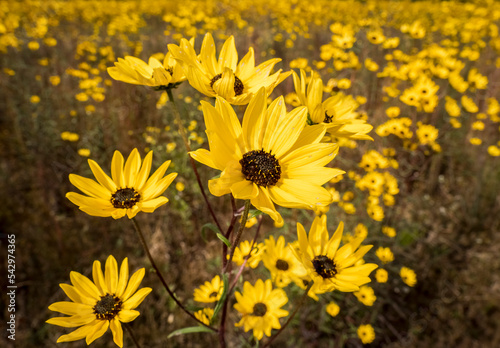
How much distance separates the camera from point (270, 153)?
3.13ft

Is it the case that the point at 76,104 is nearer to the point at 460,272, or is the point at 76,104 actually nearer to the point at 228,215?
the point at 228,215

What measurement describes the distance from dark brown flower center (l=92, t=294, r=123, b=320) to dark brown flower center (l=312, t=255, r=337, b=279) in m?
0.76

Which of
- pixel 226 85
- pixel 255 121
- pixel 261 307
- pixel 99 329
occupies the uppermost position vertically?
pixel 226 85

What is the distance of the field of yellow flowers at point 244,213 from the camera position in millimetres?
935

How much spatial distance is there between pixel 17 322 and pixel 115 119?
241 centimetres

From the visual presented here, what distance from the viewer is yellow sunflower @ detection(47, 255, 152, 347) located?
0.94 meters

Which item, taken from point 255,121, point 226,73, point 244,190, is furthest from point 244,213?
point 226,73

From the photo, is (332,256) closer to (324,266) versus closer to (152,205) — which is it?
(324,266)

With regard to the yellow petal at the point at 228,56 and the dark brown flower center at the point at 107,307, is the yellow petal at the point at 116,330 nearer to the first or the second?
the dark brown flower center at the point at 107,307

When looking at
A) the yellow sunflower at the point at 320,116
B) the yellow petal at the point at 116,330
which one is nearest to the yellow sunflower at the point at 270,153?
the yellow sunflower at the point at 320,116

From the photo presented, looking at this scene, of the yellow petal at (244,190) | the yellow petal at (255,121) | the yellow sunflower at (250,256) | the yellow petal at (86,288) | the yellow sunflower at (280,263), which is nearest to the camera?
the yellow petal at (244,190)

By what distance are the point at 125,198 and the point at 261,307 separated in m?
0.96

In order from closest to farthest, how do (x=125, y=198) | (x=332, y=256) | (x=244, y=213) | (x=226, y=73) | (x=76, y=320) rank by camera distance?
(x=244, y=213) → (x=226, y=73) → (x=76, y=320) → (x=125, y=198) → (x=332, y=256)

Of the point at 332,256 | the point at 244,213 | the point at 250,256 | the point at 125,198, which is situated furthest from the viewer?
the point at 250,256
